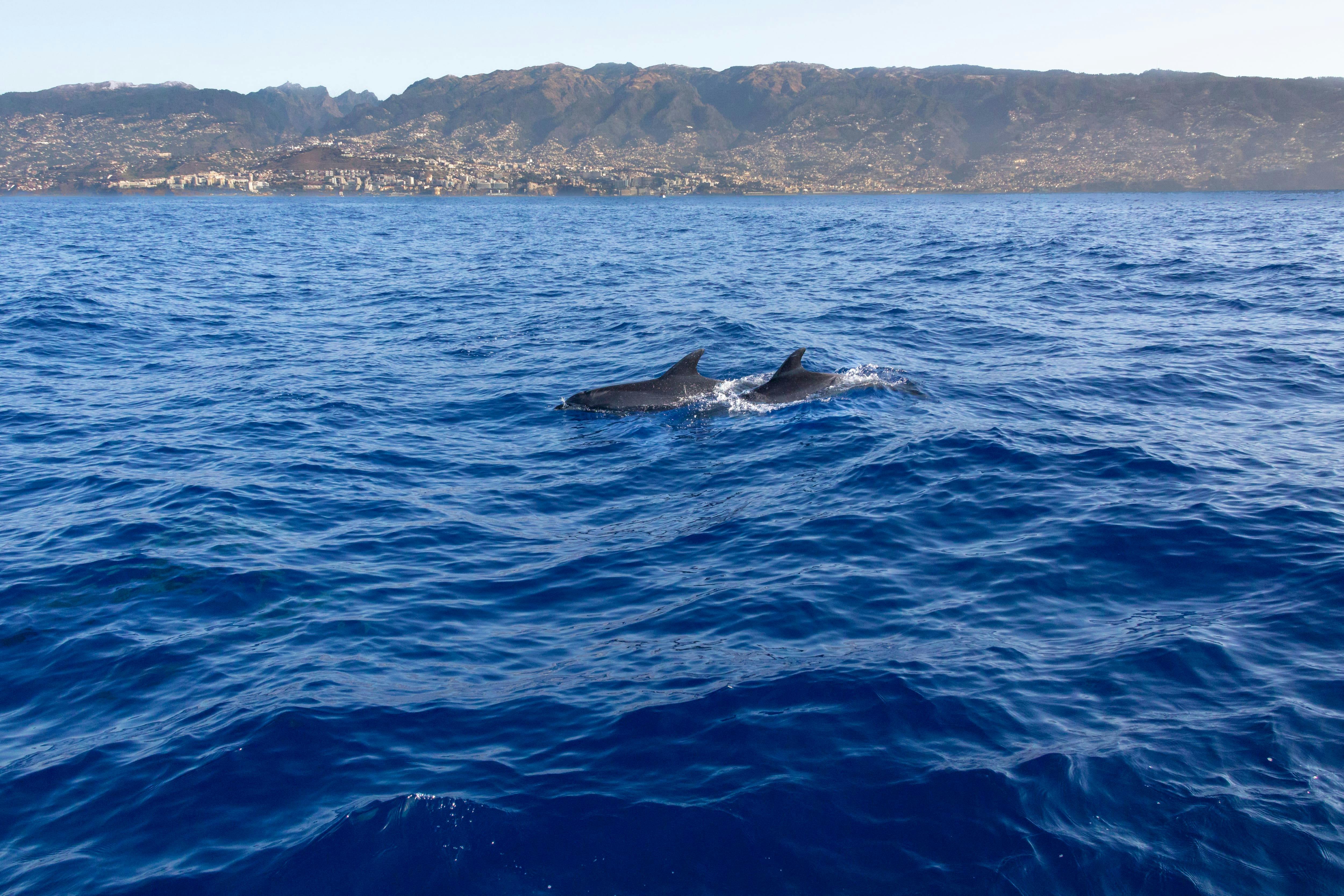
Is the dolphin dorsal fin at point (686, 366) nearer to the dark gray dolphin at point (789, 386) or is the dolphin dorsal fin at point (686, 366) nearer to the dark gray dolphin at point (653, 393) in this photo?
the dark gray dolphin at point (653, 393)

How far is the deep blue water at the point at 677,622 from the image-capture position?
254 inches

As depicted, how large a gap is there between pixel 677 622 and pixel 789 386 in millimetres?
11105

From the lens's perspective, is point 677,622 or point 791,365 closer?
point 677,622

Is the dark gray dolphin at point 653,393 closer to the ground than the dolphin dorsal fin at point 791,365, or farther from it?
closer to the ground

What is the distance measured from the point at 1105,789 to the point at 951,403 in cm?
1390

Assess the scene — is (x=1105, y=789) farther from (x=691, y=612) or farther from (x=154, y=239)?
(x=154, y=239)

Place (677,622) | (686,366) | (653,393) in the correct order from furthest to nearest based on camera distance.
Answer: (686,366), (653,393), (677,622)

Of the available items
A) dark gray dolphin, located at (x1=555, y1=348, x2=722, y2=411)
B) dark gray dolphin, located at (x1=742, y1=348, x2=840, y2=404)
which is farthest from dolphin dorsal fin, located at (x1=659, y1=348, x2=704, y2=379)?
dark gray dolphin, located at (x1=742, y1=348, x2=840, y2=404)

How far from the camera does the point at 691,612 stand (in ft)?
34.4

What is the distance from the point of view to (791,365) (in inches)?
792

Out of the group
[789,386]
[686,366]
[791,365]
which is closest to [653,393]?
[686,366]

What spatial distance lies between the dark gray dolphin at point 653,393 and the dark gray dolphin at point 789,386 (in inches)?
53.6

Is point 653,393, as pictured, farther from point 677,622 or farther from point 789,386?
point 677,622

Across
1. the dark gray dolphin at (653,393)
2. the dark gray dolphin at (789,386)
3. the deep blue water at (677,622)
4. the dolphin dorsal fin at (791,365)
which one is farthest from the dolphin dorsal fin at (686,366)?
the dolphin dorsal fin at (791,365)
